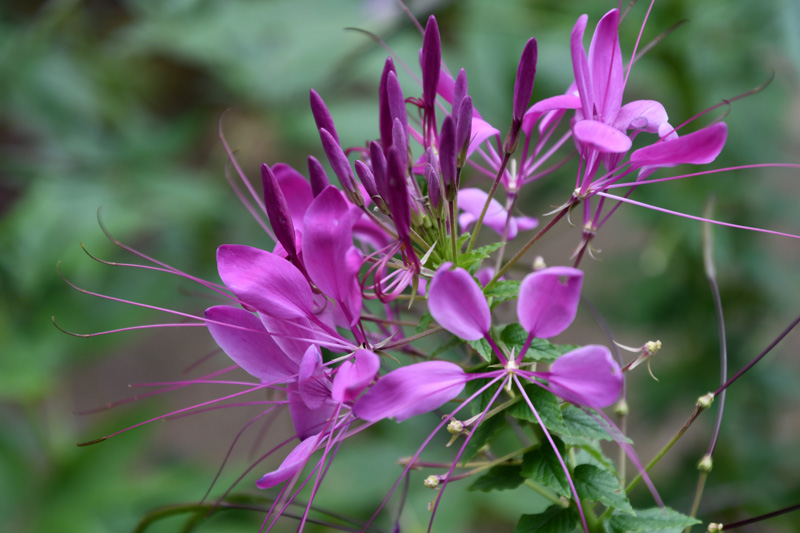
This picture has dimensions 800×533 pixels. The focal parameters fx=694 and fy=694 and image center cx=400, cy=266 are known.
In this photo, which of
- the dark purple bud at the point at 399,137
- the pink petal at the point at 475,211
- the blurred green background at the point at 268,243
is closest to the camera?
the dark purple bud at the point at 399,137

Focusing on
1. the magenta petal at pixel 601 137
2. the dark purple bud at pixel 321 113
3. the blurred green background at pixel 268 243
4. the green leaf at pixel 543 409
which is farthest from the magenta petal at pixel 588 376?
the blurred green background at pixel 268 243

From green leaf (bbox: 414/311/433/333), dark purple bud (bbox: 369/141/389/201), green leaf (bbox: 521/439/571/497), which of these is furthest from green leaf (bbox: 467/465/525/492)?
dark purple bud (bbox: 369/141/389/201)

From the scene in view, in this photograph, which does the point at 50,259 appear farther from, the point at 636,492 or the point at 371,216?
the point at 636,492

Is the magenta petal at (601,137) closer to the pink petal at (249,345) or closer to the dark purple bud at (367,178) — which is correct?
the dark purple bud at (367,178)

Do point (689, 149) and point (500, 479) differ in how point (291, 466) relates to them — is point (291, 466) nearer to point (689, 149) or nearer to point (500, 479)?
point (500, 479)

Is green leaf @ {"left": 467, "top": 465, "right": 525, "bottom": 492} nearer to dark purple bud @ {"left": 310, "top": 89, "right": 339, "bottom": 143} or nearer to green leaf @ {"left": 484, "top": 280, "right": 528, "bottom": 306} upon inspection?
green leaf @ {"left": 484, "top": 280, "right": 528, "bottom": 306}

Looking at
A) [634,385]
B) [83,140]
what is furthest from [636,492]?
[83,140]

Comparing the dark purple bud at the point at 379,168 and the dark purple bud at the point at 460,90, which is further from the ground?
the dark purple bud at the point at 460,90
